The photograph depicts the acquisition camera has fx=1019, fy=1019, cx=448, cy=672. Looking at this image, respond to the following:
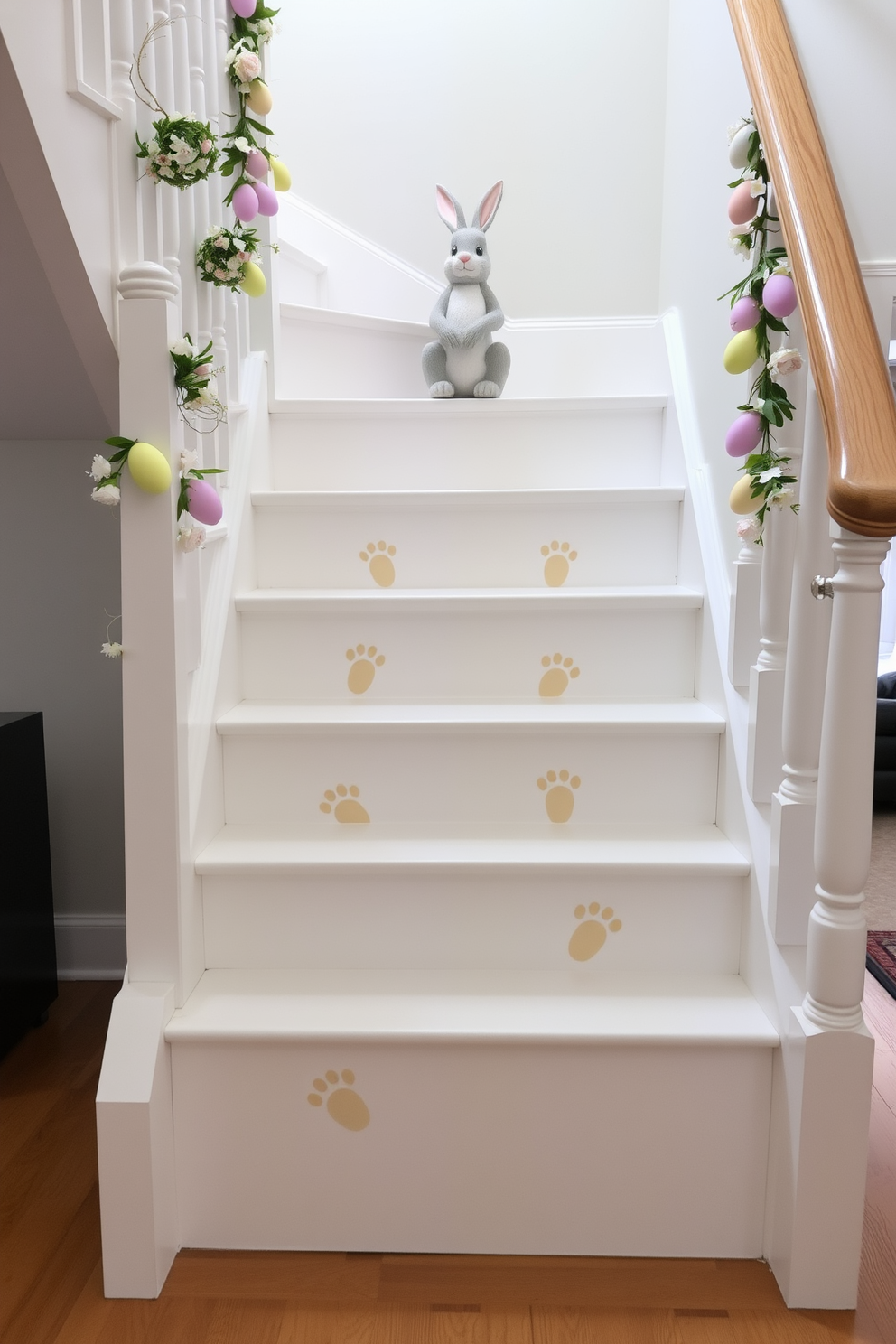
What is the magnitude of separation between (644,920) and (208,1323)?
0.81 meters

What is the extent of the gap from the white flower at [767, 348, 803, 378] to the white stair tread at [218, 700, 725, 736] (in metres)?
0.58

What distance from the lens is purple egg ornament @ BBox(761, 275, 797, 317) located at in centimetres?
142

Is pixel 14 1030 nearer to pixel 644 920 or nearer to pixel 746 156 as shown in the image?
pixel 644 920

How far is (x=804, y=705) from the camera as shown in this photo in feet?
4.49

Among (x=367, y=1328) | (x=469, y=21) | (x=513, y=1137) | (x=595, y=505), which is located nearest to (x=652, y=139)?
(x=469, y=21)

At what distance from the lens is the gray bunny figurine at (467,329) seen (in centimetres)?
247

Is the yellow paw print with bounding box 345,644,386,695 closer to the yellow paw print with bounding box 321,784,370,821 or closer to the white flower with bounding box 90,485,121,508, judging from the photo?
the yellow paw print with bounding box 321,784,370,821

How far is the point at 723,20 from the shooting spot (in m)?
1.97

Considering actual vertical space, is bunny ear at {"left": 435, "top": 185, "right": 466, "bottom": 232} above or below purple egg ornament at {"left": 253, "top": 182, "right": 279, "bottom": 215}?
above

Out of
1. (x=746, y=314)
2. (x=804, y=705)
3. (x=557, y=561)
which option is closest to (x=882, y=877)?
(x=557, y=561)

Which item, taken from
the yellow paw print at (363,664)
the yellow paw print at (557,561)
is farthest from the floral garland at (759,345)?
the yellow paw print at (363,664)

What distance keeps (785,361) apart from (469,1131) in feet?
3.80

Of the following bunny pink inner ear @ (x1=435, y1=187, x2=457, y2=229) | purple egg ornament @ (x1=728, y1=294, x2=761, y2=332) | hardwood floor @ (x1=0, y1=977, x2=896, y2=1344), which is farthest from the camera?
bunny pink inner ear @ (x1=435, y1=187, x2=457, y2=229)

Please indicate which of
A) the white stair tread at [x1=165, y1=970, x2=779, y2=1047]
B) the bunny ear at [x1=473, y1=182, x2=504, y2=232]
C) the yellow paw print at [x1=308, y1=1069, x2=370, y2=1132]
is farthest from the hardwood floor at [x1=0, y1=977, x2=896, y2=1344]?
the bunny ear at [x1=473, y1=182, x2=504, y2=232]
